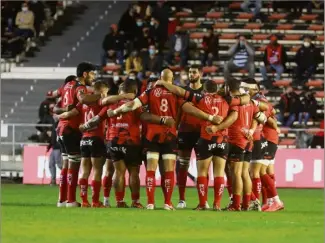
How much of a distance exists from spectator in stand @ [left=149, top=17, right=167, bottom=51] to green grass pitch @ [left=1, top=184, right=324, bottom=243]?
16.9 metres

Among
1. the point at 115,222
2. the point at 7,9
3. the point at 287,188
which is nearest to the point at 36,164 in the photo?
the point at 287,188

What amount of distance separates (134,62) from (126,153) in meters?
16.9

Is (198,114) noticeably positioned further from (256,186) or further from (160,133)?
(256,186)

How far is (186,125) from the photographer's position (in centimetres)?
2139

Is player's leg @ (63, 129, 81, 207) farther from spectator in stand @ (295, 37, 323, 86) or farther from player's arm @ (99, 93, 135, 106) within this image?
spectator in stand @ (295, 37, 323, 86)

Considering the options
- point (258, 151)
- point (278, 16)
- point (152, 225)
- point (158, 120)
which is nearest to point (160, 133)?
point (158, 120)

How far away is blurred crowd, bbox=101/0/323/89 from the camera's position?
37125 millimetres

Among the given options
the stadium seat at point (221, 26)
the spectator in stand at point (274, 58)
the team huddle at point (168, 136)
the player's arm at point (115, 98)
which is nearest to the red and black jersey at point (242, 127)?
the team huddle at point (168, 136)

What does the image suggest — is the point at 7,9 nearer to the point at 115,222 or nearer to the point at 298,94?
the point at 298,94

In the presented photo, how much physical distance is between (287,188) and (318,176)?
91cm

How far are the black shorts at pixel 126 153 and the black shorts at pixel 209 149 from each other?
1049 millimetres

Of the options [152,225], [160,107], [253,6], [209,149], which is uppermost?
[253,6]

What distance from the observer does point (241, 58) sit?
36844 mm

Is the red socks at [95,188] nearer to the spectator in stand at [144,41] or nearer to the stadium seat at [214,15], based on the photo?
the spectator in stand at [144,41]
